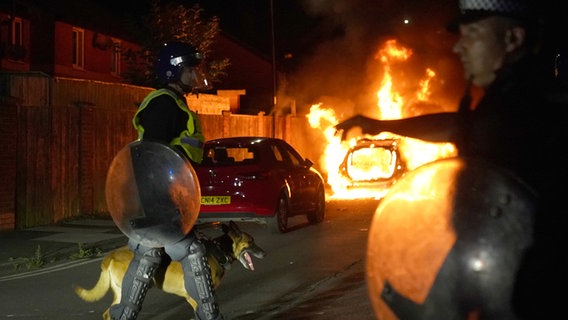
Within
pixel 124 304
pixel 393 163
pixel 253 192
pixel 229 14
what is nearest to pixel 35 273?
pixel 253 192

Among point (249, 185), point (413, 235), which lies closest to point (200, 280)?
point (413, 235)

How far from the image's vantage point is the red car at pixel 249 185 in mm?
14508

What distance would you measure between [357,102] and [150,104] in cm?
2700

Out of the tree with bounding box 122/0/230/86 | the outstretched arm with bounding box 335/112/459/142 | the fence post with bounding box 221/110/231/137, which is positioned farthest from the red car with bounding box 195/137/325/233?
the outstretched arm with bounding box 335/112/459/142

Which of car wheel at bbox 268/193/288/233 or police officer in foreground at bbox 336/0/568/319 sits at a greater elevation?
police officer in foreground at bbox 336/0/568/319

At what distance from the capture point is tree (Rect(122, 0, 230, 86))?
2373 centimetres

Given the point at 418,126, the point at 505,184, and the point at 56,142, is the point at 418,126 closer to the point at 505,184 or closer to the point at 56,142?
the point at 505,184

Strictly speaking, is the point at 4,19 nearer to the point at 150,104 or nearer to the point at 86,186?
the point at 86,186

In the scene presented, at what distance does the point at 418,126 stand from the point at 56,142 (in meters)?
14.5

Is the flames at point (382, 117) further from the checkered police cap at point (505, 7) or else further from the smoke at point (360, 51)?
the checkered police cap at point (505, 7)

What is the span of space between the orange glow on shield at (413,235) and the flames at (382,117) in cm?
1766

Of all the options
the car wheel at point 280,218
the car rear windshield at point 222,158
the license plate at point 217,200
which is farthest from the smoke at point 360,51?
the license plate at point 217,200

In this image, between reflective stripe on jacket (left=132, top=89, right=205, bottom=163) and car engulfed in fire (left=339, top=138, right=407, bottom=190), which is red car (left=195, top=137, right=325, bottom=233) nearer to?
car engulfed in fire (left=339, top=138, right=407, bottom=190)

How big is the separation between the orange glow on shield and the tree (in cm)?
2112
